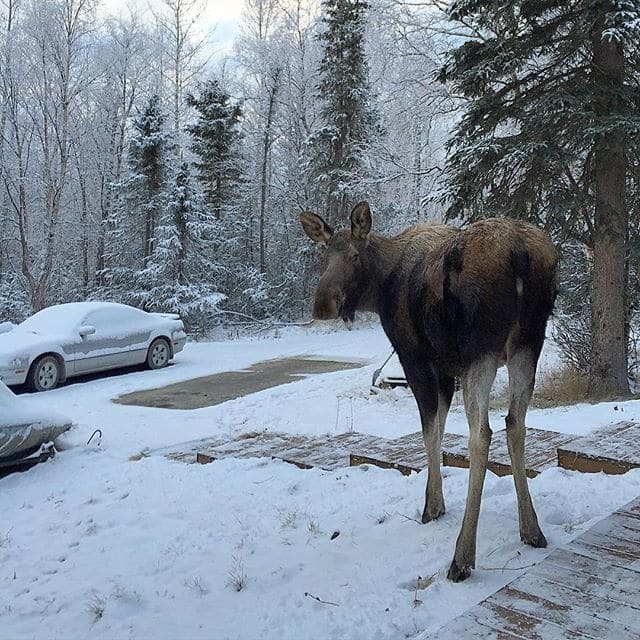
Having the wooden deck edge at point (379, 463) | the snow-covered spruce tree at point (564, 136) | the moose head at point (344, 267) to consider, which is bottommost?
the wooden deck edge at point (379, 463)

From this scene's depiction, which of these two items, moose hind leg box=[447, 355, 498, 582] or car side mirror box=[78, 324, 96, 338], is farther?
car side mirror box=[78, 324, 96, 338]

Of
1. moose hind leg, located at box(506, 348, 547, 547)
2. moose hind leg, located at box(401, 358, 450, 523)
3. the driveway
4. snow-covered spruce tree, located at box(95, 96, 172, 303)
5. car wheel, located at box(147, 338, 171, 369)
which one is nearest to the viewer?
moose hind leg, located at box(506, 348, 547, 547)

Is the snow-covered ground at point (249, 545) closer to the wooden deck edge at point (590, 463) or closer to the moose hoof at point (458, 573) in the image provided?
the moose hoof at point (458, 573)

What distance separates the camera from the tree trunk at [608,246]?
30.9 feet

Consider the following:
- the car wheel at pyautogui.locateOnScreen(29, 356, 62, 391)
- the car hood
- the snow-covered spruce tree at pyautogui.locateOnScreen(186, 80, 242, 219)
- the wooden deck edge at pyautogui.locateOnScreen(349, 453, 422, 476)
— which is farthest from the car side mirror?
the snow-covered spruce tree at pyautogui.locateOnScreen(186, 80, 242, 219)

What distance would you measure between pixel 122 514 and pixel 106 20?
24.9 metres

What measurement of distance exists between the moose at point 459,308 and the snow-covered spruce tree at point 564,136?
5.99m

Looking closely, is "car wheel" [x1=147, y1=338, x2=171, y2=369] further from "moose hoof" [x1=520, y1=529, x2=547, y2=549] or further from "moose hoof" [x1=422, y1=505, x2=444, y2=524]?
"moose hoof" [x1=520, y1=529, x2=547, y2=549]

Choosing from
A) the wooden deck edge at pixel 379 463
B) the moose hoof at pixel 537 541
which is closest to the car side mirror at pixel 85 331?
the wooden deck edge at pixel 379 463

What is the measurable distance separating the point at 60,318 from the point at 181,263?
9.24m

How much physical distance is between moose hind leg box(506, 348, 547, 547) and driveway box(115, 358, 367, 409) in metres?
7.56

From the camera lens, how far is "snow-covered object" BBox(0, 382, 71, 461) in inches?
246

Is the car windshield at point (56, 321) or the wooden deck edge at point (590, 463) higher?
the car windshield at point (56, 321)

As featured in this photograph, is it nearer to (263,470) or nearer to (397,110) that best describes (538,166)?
(263,470)
